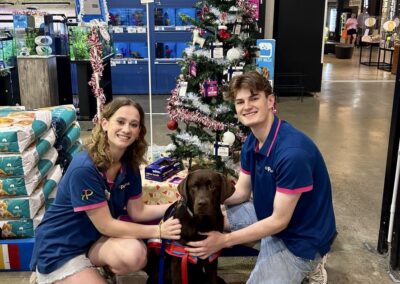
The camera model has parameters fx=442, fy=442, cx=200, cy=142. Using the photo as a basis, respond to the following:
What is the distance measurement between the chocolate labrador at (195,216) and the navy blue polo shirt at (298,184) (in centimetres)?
20

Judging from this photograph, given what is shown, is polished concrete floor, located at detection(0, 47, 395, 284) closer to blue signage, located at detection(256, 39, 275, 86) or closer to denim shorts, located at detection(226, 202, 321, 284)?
denim shorts, located at detection(226, 202, 321, 284)

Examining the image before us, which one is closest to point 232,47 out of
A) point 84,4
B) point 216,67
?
point 216,67

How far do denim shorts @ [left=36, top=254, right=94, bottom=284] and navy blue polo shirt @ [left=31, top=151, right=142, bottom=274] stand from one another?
0.8 inches

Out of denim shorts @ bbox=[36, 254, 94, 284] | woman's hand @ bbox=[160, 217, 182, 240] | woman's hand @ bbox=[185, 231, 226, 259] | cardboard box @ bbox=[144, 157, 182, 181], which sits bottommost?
denim shorts @ bbox=[36, 254, 94, 284]

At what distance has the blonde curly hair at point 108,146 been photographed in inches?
79.5

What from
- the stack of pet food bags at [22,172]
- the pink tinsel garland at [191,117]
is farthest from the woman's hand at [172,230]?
the pink tinsel garland at [191,117]

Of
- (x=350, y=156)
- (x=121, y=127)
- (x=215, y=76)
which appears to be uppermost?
(x=215, y=76)

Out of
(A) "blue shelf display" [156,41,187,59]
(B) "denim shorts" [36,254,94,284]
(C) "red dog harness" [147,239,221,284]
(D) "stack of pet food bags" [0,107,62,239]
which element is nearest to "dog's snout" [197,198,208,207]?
(C) "red dog harness" [147,239,221,284]

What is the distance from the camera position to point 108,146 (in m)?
2.07

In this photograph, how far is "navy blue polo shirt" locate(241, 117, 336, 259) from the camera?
192 cm

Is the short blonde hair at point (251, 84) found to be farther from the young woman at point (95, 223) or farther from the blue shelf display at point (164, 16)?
the blue shelf display at point (164, 16)

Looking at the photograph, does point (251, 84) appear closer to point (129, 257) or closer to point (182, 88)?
point (129, 257)

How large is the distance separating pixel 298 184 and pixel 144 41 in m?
7.06

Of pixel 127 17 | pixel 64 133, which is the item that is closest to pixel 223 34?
pixel 64 133
